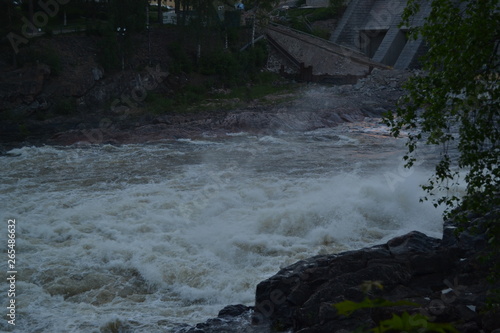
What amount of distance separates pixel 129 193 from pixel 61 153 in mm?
7091

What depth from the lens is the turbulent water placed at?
982 cm

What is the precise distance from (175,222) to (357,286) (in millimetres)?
6193

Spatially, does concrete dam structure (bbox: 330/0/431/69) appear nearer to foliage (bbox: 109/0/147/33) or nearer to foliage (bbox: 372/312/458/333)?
foliage (bbox: 109/0/147/33)

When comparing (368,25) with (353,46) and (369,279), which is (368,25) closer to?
(353,46)

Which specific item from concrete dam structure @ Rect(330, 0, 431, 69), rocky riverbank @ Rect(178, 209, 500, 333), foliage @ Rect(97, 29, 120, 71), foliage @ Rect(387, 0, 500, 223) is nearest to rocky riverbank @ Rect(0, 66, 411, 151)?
foliage @ Rect(97, 29, 120, 71)

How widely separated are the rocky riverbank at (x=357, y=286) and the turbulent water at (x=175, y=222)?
1.08m

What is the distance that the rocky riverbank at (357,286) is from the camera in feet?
25.5

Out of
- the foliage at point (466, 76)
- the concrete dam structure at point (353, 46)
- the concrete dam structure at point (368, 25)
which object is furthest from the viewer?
the concrete dam structure at point (368, 25)

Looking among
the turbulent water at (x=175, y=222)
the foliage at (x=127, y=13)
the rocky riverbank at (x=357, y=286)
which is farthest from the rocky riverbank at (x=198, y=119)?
the rocky riverbank at (x=357, y=286)

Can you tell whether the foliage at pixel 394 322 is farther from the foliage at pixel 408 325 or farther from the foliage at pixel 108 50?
the foliage at pixel 108 50

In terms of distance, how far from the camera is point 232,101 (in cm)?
3238

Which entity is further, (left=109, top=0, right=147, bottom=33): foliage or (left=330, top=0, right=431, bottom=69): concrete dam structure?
(left=330, top=0, right=431, bottom=69): concrete dam structure

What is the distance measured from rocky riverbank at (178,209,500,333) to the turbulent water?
1080 mm

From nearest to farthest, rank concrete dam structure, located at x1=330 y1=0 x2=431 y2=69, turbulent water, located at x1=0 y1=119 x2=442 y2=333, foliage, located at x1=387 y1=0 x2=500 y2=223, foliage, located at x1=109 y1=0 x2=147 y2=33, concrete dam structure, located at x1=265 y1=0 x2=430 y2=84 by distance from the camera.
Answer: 1. foliage, located at x1=387 y1=0 x2=500 y2=223
2. turbulent water, located at x1=0 y1=119 x2=442 y2=333
3. foliage, located at x1=109 y1=0 x2=147 y2=33
4. concrete dam structure, located at x1=265 y1=0 x2=430 y2=84
5. concrete dam structure, located at x1=330 y1=0 x2=431 y2=69
